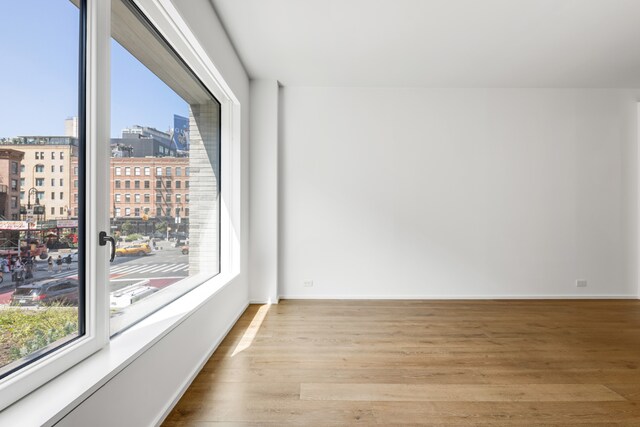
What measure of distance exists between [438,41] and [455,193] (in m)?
2.09

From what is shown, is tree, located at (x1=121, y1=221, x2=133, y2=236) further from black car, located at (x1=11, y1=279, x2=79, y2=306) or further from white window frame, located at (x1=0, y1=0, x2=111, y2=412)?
black car, located at (x1=11, y1=279, x2=79, y2=306)

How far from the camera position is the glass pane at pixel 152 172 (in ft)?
6.52

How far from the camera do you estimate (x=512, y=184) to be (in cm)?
489

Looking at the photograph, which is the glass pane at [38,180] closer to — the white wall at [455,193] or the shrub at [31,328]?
the shrub at [31,328]

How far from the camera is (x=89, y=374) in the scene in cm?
146

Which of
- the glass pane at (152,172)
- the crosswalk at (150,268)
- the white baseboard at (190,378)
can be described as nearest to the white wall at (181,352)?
the white baseboard at (190,378)

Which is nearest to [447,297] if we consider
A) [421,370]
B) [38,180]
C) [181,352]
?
[421,370]

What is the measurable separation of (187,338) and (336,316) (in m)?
2.00

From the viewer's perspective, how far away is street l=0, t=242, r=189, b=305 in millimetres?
1408

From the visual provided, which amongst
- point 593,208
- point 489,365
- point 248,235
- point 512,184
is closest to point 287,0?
point 248,235

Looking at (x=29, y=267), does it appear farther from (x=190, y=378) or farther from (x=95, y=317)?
(x=190, y=378)

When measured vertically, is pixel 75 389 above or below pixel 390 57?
below

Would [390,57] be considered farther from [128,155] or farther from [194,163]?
[128,155]

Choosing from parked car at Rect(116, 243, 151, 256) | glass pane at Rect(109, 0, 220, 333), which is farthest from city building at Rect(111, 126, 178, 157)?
parked car at Rect(116, 243, 151, 256)
